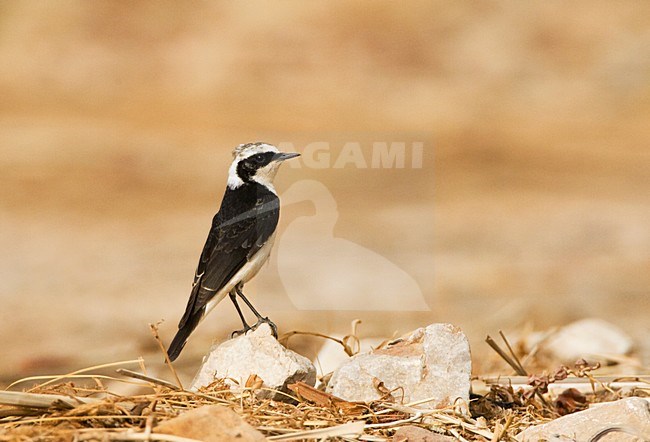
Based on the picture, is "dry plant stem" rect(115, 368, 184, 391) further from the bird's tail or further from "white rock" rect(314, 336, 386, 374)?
"white rock" rect(314, 336, 386, 374)

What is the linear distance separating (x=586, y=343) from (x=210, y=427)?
7.73 ft

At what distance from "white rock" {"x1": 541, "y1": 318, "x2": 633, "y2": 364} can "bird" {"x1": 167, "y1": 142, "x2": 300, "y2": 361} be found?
4.36 feet

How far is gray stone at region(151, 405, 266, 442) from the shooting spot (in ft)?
4.42

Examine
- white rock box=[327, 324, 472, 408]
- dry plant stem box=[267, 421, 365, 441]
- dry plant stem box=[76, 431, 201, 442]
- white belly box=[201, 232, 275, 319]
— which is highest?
white belly box=[201, 232, 275, 319]

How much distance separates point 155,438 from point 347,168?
1.86 meters

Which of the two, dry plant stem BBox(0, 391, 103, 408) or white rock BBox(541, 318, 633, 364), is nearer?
dry plant stem BBox(0, 391, 103, 408)

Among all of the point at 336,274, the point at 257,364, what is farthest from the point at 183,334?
the point at 336,274

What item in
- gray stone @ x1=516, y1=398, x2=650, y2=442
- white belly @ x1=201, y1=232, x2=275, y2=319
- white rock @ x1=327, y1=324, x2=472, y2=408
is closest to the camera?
gray stone @ x1=516, y1=398, x2=650, y2=442

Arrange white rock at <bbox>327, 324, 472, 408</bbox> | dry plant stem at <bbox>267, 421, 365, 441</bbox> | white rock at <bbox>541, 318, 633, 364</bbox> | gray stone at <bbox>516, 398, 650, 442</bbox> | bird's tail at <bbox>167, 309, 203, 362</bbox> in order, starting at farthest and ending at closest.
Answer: white rock at <bbox>541, 318, 633, 364</bbox> → bird's tail at <bbox>167, 309, 203, 362</bbox> → white rock at <bbox>327, 324, 472, 408</bbox> → gray stone at <bbox>516, 398, 650, 442</bbox> → dry plant stem at <bbox>267, 421, 365, 441</bbox>

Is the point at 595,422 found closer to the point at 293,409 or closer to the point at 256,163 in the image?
the point at 293,409

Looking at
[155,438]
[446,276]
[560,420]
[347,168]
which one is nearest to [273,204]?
[347,168]

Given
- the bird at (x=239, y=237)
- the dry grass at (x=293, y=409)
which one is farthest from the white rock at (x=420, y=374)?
the bird at (x=239, y=237)

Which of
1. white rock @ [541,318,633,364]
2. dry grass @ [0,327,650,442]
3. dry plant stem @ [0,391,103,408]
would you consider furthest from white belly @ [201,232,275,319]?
white rock @ [541,318,633,364]

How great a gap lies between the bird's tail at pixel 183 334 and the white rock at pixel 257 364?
0.18 metres
